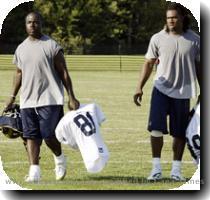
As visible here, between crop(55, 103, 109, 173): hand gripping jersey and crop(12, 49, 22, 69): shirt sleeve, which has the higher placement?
crop(12, 49, 22, 69): shirt sleeve

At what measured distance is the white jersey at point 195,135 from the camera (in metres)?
6.94

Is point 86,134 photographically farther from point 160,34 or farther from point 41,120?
point 160,34

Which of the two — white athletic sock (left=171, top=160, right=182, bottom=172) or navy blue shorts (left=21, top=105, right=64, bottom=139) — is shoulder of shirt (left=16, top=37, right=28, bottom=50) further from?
white athletic sock (left=171, top=160, right=182, bottom=172)

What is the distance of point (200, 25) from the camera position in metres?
6.83

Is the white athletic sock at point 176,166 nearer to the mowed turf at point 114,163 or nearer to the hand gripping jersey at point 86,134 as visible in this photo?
the mowed turf at point 114,163

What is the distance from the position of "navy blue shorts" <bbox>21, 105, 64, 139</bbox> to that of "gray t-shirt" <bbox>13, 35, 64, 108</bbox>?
0.06 m

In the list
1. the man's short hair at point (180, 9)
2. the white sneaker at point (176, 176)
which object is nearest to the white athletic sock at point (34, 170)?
the white sneaker at point (176, 176)

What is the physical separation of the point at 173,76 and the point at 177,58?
6.0 inches

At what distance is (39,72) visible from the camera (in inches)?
279

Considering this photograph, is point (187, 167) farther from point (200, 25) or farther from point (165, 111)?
point (200, 25)

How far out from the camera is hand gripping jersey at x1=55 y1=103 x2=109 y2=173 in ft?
22.9

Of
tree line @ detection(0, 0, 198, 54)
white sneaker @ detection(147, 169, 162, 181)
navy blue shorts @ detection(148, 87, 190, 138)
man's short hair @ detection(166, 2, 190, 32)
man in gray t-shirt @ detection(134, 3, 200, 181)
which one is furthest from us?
white sneaker @ detection(147, 169, 162, 181)

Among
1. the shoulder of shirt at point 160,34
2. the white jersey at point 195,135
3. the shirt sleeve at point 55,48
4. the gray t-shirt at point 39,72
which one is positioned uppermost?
the shoulder of shirt at point 160,34

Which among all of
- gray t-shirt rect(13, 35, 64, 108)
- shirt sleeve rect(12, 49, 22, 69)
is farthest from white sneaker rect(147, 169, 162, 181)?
shirt sleeve rect(12, 49, 22, 69)
